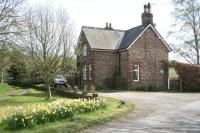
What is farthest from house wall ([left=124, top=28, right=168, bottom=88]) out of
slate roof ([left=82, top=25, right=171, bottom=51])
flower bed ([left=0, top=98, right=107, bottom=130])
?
flower bed ([left=0, top=98, right=107, bottom=130])

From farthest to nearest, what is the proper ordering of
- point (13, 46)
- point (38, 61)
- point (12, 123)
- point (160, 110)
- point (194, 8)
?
point (194, 8) < point (38, 61) < point (13, 46) < point (160, 110) < point (12, 123)

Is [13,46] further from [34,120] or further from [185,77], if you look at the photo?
[185,77]

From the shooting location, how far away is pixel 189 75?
41.3 meters

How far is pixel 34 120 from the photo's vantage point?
52.9ft

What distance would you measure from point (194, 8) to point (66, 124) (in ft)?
141

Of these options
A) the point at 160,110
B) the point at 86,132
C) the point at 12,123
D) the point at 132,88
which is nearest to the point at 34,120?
the point at 12,123

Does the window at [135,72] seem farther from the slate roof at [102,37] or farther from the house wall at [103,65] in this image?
the slate roof at [102,37]

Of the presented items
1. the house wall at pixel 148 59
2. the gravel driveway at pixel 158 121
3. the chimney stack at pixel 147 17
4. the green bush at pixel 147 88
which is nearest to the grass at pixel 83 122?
the gravel driveway at pixel 158 121

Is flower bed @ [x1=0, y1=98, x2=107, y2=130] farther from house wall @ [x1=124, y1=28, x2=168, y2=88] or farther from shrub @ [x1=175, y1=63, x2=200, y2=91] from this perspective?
shrub @ [x1=175, y1=63, x2=200, y2=91]

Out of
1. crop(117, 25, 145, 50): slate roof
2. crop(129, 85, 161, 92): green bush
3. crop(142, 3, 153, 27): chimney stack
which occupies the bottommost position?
crop(129, 85, 161, 92): green bush

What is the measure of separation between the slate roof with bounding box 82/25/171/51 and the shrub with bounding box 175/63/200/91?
13.2 ft

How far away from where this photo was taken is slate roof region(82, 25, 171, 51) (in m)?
44.0

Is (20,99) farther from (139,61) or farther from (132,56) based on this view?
(139,61)

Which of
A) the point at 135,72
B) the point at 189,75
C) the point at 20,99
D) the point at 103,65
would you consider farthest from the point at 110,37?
the point at 20,99
